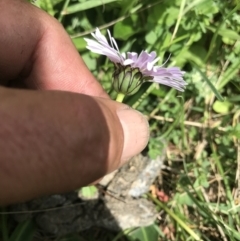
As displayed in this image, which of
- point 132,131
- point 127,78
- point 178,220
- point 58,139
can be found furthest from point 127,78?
point 178,220

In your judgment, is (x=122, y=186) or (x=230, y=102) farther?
(x=230, y=102)

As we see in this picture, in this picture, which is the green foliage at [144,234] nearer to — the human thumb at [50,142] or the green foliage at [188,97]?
the green foliage at [188,97]

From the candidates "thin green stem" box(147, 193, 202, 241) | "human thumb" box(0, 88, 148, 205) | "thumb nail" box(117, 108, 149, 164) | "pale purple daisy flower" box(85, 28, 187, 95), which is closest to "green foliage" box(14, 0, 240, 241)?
"thin green stem" box(147, 193, 202, 241)

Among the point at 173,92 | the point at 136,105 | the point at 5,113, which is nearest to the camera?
the point at 5,113

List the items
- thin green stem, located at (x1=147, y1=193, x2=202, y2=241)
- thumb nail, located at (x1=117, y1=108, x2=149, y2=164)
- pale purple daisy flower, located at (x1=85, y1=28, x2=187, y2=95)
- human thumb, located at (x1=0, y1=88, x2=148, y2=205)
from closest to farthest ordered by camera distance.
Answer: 1. human thumb, located at (x1=0, y1=88, x2=148, y2=205)
2. thumb nail, located at (x1=117, y1=108, x2=149, y2=164)
3. pale purple daisy flower, located at (x1=85, y1=28, x2=187, y2=95)
4. thin green stem, located at (x1=147, y1=193, x2=202, y2=241)

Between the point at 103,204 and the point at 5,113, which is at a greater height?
the point at 5,113

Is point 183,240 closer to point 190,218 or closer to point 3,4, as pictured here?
point 190,218

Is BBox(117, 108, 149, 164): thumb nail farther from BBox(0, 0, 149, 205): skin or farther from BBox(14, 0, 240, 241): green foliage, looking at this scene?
BBox(14, 0, 240, 241): green foliage

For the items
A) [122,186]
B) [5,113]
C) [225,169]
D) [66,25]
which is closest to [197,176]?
[225,169]

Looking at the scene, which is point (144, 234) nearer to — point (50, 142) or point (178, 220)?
point (178, 220)
